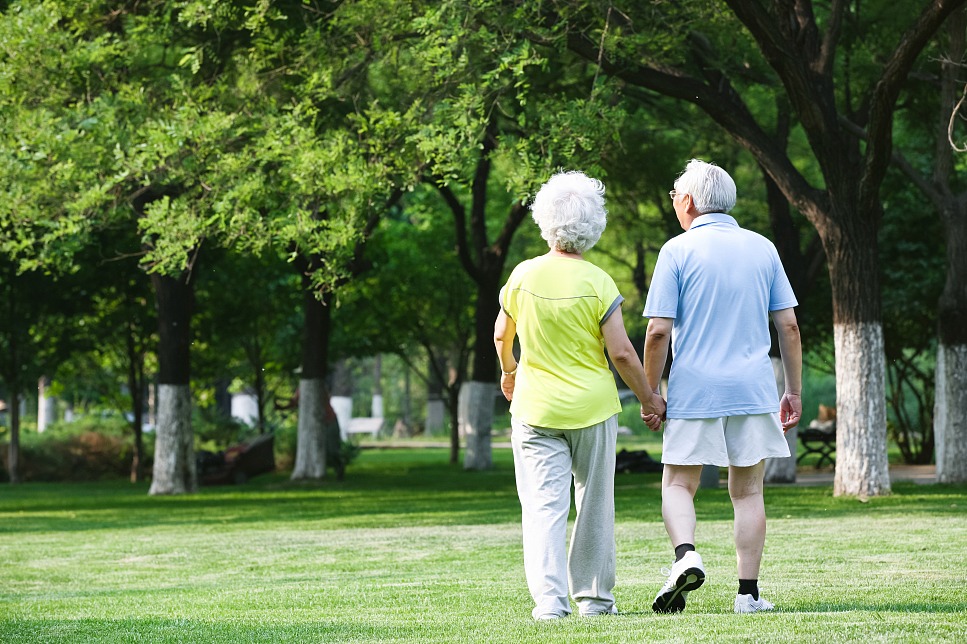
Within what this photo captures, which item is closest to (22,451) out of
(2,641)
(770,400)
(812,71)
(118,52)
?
(118,52)

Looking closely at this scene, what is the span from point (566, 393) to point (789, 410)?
1.14 meters

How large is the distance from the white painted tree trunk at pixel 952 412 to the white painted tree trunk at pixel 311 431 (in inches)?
456

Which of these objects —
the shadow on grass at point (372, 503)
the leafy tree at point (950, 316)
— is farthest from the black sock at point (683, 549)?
the leafy tree at point (950, 316)

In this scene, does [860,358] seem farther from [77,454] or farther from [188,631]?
[77,454]

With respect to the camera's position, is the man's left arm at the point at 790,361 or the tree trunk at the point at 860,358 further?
the tree trunk at the point at 860,358

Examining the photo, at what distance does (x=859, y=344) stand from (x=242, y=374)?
2335 cm

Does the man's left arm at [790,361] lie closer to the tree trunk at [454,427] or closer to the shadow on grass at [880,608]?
the shadow on grass at [880,608]

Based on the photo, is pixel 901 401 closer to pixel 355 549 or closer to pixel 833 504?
pixel 833 504

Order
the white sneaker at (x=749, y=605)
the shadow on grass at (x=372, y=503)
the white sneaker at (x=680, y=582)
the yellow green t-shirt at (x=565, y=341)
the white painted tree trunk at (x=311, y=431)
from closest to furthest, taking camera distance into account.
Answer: the white sneaker at (x=680, y=582) → the yellow green t-shirt at (x=565, y=341) → the white sneaker at (x=749, y=605) → the shadow on grass at (x=372, y=503) → the white painted tree trunk at (x=311, y=431)

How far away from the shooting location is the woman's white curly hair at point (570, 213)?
6293 millimetres

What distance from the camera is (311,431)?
2684cm

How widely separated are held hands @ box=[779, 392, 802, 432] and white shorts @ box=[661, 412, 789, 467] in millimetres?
257

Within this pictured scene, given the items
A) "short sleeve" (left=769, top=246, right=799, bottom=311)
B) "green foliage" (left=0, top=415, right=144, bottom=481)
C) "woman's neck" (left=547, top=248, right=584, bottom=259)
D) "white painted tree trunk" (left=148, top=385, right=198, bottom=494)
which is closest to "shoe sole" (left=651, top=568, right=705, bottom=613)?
"short sleeve" (left=769, top=246, right=799, bottom=311)

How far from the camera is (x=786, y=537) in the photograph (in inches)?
492
